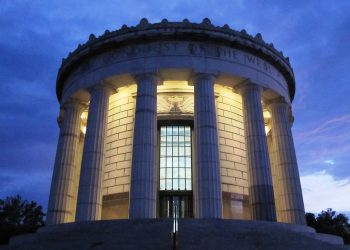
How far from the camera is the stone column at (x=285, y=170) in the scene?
33150mm

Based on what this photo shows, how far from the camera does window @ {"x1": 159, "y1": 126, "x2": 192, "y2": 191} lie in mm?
34531

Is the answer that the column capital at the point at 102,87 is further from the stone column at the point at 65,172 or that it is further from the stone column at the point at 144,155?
the stone column at the point at 65,172

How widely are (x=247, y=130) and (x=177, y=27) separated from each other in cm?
1087

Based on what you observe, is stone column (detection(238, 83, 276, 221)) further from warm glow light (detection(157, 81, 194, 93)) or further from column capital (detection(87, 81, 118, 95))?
column capital (detection(87, 81, 118, 95))

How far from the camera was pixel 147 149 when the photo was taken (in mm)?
29422

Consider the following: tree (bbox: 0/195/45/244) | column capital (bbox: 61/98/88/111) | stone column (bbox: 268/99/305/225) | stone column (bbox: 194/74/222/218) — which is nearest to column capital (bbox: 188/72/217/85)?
stone column (bbox: 194/74/222/218)

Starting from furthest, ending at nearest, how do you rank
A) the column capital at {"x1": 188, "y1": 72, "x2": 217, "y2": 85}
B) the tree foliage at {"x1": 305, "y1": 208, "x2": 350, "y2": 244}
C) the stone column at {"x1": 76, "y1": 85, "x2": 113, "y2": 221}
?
the tree foliage at {"x1": 305, "y1": 208, "x2": 350, "y2": 244} < the column capital at {"x1": 188, "y1": 72, "x2": 217, "y2": 85} < the stone column at {"x1": 76, "y1": 85, "x2": 113, "y2": 221}

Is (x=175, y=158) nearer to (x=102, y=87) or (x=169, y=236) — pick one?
(x=102, y=87)

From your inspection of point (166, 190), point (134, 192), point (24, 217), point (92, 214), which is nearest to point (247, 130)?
point (166, 190)

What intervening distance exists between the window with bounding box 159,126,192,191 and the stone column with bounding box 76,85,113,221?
6213 millimetres

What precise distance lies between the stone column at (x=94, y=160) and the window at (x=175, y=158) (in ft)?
20.4

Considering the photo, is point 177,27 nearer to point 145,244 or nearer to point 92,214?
point 92,214

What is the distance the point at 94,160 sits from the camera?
31.0 meters

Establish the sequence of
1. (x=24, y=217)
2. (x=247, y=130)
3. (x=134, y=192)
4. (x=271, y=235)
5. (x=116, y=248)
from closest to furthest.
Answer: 1. (x=116, y=248)
2. (x=271, y=235)
3. (x=134, y=192)
4. (x=247, y=130)
5. (x=24, y=217)
